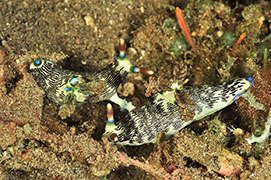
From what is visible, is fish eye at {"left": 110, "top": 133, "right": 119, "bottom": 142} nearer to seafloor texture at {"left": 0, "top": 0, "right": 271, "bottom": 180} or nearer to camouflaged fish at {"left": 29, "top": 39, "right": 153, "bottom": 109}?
A: seafloor texture at {"left": 0, "top": 0, "right": 271, "bottom": 180}

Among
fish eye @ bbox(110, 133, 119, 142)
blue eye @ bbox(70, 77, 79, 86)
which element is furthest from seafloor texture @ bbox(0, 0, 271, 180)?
blue eye @ bbox(70, 77, 79, 86)

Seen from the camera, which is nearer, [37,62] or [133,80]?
[37,62]

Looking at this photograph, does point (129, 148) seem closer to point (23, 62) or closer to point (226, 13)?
point (23, 62)

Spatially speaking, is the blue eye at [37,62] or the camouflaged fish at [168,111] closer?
the blue eye at [37,62]

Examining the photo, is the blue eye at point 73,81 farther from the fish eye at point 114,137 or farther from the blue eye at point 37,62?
the fish eye at point 114,137

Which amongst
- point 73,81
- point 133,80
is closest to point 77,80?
point 73,81

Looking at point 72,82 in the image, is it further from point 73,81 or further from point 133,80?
point 133,80

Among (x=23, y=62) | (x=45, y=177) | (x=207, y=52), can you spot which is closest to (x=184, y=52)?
(x=207, y=52)

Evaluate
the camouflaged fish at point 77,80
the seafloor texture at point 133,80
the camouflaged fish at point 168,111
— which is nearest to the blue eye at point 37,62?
the camouflaged fish at point 77,80
